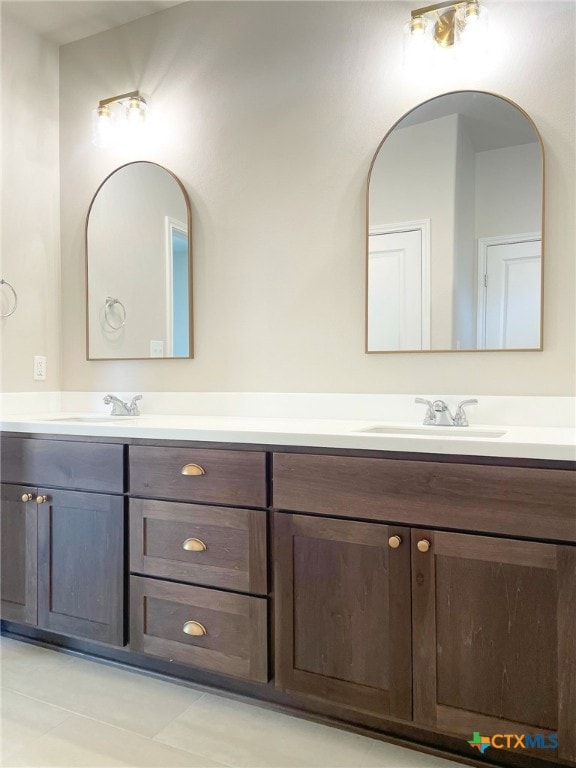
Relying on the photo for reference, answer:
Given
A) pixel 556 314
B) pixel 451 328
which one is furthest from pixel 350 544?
pixel 556 314

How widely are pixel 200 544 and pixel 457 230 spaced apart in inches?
50.5

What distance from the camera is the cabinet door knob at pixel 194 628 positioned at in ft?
5.29

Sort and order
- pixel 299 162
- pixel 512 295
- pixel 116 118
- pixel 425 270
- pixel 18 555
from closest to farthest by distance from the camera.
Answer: pixel 512 295 → pixel 425 270 → pixel 18 555 → pixel 299 162 → pixel 116 118

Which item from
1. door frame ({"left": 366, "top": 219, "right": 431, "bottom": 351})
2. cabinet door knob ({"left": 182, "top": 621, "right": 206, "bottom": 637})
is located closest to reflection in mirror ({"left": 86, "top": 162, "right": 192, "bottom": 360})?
door frame ({"left": 366, "top": 219, "right": 431, "bottom": 351})

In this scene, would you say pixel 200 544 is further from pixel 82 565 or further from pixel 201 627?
pixel 82 565

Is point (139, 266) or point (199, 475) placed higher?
point (139, 266)

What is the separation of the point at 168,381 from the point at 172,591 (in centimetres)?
94

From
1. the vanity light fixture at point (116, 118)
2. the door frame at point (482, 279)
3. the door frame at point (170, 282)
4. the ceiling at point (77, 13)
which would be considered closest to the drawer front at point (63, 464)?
the door frame at point (170, 282)

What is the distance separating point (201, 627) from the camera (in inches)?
63.6

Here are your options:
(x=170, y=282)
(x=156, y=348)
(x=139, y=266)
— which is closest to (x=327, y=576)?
(x=156, y=348)

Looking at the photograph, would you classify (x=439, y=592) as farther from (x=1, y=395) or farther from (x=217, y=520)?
(x=1, y=395)

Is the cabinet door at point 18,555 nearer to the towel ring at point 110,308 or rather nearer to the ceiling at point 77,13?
the towel ring at point 110,308

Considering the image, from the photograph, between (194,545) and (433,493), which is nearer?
(433,493)

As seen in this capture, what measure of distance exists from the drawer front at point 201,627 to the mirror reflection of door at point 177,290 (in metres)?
0.96
